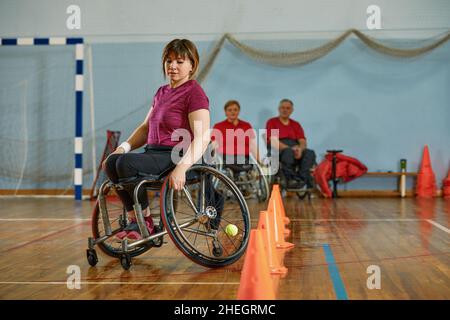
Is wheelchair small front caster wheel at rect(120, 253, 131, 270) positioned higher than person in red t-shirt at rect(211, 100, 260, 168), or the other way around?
person in red t-shirt at rect(211, 100, 260, 168)

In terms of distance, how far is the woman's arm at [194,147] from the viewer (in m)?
2.41

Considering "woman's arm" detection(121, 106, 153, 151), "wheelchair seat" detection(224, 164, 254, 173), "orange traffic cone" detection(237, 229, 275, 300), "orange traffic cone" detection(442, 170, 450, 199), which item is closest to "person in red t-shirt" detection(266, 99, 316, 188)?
"wheelchair seat" detection(224, 164, 254, 173)

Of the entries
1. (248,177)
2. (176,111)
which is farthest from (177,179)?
(248,177)

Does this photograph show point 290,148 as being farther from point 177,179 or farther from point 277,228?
point 177,179

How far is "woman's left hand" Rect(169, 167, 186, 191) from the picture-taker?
7.88 feet

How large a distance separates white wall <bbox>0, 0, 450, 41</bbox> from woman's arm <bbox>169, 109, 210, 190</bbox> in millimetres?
4856

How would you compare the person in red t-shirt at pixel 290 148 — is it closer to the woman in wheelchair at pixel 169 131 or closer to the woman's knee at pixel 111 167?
the woman in wheelchair at pixel 169 131

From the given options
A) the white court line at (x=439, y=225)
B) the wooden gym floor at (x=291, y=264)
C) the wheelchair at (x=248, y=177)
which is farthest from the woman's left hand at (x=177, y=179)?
the wheelchair at (x=248, y=177)

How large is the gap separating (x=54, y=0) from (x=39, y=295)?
598 cm

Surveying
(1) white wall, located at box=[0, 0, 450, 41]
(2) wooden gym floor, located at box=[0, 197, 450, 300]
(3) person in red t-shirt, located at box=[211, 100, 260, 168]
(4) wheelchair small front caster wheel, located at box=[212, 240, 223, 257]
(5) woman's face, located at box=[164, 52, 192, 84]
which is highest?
(1) white wall, located at box=[0, 0, 450, 41]

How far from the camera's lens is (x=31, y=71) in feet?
24.5

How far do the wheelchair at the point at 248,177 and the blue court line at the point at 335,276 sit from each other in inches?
105

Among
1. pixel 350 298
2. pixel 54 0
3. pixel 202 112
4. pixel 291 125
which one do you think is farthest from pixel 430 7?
pixel 350 298

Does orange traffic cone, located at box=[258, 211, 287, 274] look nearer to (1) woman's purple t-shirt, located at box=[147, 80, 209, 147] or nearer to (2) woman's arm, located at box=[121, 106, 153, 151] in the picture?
(1) woman's purple t-shirt, located at box=[147, 80, 209, 147]
